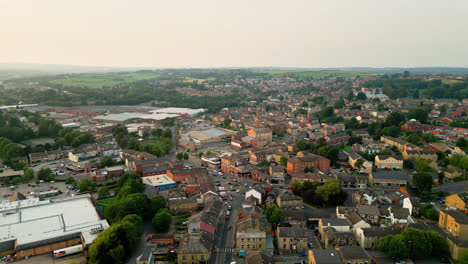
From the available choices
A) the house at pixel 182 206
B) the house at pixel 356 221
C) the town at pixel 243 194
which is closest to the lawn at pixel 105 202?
the town at pixel 243 194

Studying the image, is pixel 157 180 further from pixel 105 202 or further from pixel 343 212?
pixel 343 212

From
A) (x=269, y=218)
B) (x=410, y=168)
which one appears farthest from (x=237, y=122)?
(x=269, y=218)

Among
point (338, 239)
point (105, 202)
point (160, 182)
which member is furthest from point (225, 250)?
point (105, 202)

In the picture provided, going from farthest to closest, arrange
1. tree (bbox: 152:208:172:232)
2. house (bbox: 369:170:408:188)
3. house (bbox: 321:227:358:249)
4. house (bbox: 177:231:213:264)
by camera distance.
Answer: house (bbox: 369:170:408:188), tree (bbox: 152:208:172:232), house (bbox: 321:227:358:249), house (bbox: 177:231:213:264)

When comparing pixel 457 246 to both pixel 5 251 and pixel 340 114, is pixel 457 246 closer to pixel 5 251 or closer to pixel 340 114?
pixel 5 251

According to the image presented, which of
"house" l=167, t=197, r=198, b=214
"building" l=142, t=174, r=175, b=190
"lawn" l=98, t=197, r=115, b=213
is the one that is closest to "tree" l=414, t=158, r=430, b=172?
"house" l=167, t=197, r=198, b=214

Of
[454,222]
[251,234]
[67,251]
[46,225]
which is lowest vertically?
[67,251]

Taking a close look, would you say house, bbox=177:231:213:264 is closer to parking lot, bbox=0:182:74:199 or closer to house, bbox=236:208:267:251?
house, bbox=236:208:267:251

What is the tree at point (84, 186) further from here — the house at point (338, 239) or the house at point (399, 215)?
the house at point (399, 215)
